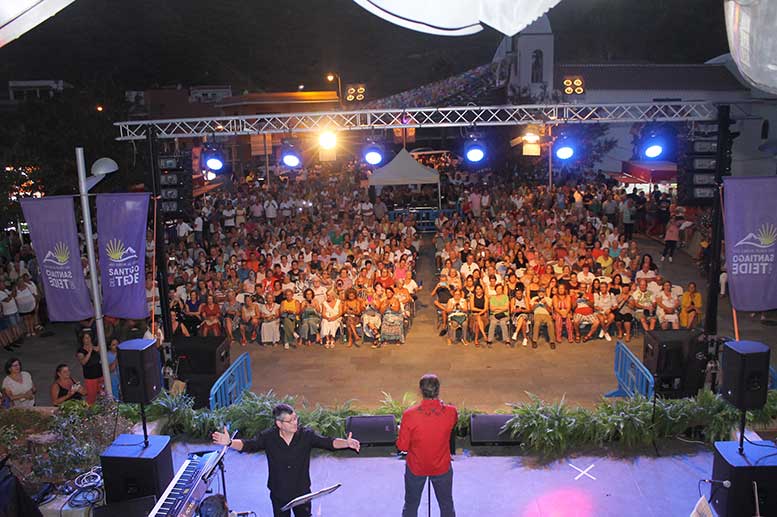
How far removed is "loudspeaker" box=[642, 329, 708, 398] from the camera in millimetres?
8102

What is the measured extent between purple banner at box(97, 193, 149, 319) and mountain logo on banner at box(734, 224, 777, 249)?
7.03 m

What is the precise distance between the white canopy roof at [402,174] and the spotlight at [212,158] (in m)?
5.93

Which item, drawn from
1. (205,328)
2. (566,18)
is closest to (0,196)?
(205,328)

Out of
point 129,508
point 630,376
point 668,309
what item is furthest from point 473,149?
point 129,508

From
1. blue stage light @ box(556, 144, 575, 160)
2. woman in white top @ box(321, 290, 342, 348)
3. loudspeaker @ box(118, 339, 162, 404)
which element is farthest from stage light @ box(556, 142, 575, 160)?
loudspeaker @ box(118, 339, 162, 404)

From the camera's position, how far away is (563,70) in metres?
35.3

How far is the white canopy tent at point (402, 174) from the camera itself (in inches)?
720

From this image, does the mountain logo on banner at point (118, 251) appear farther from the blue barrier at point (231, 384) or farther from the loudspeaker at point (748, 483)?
the loudspeaker at point (748, 483)

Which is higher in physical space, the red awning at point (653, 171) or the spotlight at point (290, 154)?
the spotlight at point (290, 154)

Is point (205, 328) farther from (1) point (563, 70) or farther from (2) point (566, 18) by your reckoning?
(2) point (566, 18)

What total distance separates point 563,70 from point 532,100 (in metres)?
7.68

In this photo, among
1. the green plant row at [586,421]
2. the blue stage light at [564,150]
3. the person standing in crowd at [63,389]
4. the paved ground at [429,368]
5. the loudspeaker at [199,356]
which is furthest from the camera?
the blue stage light at [564,150]

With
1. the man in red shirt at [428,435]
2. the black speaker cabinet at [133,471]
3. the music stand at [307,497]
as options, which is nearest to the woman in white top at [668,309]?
the man in red shirt at [428,435]

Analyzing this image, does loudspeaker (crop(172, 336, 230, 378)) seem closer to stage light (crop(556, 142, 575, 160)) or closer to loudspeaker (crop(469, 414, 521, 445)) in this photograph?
loudspeaker (crop(469, 414, 521, 445))
